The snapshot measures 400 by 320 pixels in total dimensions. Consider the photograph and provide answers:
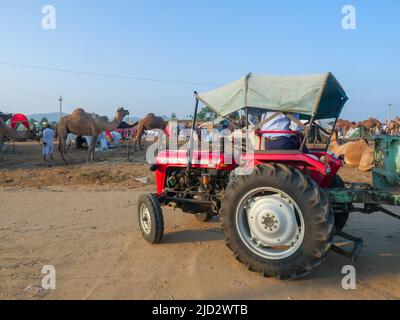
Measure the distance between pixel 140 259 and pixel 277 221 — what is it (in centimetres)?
177

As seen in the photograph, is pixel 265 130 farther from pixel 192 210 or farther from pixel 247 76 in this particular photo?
pixel 192 210

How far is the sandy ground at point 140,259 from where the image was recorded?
11.8 feet

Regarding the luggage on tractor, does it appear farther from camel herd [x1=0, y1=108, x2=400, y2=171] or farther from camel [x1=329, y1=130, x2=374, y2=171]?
camel [x1=329, y1=130, x2=374, y2=171]

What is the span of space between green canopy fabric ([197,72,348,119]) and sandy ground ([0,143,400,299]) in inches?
72.7

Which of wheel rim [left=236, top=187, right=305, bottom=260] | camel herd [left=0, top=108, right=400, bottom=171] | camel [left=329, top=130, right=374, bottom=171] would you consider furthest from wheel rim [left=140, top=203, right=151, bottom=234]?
camel [left=329, top=130, right=374, bottom=171]

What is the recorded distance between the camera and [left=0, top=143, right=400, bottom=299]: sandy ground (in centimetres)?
360

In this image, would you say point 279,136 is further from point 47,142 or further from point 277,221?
point 47,142

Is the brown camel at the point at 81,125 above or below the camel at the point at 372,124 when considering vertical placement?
below

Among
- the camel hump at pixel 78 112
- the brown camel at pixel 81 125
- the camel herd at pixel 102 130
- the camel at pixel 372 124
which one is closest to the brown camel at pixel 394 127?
the camel herd at pixel 102 130

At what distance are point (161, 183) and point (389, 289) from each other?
3445 millimetres

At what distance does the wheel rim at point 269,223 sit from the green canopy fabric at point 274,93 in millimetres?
958

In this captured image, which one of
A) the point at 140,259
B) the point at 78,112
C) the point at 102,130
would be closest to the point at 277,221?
the point at 140,259

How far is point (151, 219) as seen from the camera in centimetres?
492

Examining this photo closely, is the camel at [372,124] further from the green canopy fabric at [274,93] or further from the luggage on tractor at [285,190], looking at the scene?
the green canopy fabric at [274,93]
